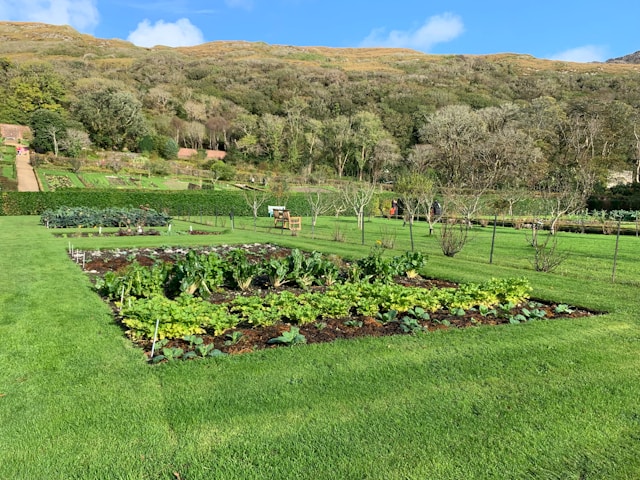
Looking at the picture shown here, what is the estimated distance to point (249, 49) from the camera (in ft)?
562

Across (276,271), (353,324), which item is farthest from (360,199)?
(353,324)

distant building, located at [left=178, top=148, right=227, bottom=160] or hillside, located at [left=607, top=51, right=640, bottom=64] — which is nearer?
distant building, located at [left=178, top=148, right=227, bottom=160]

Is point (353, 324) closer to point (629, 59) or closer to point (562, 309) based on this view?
point (562, 309)

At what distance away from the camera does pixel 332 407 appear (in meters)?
3.33

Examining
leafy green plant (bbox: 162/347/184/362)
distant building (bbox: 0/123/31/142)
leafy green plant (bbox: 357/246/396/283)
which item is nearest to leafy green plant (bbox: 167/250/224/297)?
leafy green plant (bbox: 162/347/184/362)

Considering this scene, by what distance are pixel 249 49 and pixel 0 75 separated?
387 ft

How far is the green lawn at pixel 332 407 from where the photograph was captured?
2627mm

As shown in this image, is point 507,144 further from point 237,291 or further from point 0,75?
point 0,75

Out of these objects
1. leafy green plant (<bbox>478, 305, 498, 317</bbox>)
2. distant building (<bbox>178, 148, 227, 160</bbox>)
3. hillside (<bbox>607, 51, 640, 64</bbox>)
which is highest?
hillside (<bbox>607, 51, 640, 64</bbox>)

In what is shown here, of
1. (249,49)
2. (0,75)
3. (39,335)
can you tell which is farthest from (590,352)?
(249,49)

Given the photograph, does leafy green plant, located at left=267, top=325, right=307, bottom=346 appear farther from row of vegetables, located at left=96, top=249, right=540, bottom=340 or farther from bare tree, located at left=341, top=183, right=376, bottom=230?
bare tree, located at left=341, top=183, right=376, bottom=230

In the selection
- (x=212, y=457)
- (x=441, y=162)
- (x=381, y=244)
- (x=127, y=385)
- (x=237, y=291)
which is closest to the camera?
(x=212, y=457)

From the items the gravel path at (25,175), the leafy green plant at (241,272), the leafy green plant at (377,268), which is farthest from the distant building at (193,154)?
the leafy green plant at (377,268)

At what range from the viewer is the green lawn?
8.62ft
